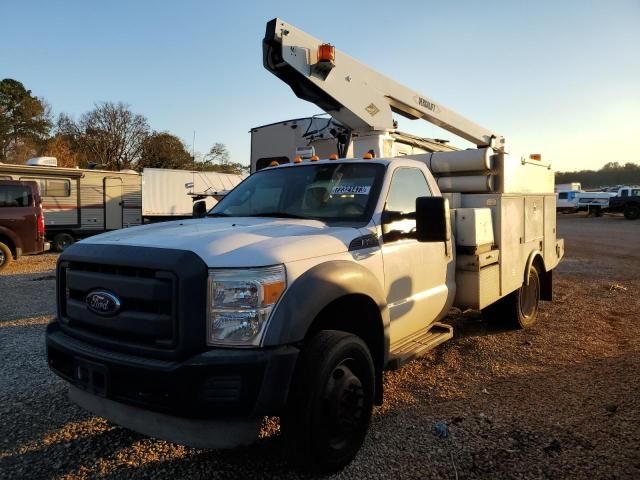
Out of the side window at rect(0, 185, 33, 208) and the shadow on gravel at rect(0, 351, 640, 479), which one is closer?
the shadow on gravel at rect(0, 351, 640, 479)

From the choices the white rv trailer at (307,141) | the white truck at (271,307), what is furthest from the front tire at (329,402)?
the white rv trailer at (307,141)

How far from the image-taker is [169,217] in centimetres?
1973

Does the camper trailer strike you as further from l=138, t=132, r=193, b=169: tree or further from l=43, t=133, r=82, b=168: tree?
l=138, t=132, r=193, b=169: tree

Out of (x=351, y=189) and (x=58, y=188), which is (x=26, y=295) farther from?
(x=58, y=188)

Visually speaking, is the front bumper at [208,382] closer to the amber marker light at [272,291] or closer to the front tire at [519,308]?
the amber marker light at [272,291]

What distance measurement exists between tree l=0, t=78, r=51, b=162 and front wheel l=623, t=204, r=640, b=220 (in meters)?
43.6

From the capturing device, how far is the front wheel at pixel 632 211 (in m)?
32.3

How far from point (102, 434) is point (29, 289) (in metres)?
7.10

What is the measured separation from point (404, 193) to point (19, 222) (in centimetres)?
1149

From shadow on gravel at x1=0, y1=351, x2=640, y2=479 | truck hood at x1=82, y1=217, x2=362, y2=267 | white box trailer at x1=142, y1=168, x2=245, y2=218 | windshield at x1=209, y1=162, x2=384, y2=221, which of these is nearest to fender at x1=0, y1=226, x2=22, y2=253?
white box trailer at x1=142, y1=168, x2=245, y2=218

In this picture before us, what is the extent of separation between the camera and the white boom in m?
5.48

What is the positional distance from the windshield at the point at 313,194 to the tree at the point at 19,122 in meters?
40.6

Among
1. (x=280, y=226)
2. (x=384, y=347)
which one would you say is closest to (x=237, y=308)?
(x=280, y=226)

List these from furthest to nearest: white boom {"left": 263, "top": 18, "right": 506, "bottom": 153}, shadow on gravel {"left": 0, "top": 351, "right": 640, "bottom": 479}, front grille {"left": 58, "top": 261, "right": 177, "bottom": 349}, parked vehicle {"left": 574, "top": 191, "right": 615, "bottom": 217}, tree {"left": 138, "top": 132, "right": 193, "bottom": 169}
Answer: tree {"left": 138, "top": 132, "right": 193, "bottom": 169} → parked vehicle {"left": 574, "top": 191, "right": 615, "bottom": 217} → white boom {"left": 263, "top": 18, "right": 506, "bottom": 153} → shadow on gravel {"left": 0, "top": 351, "right": 640, "bottom": 479} → front grille {"left": 58, "top": 261, "right": 177, "bottom": 349}
